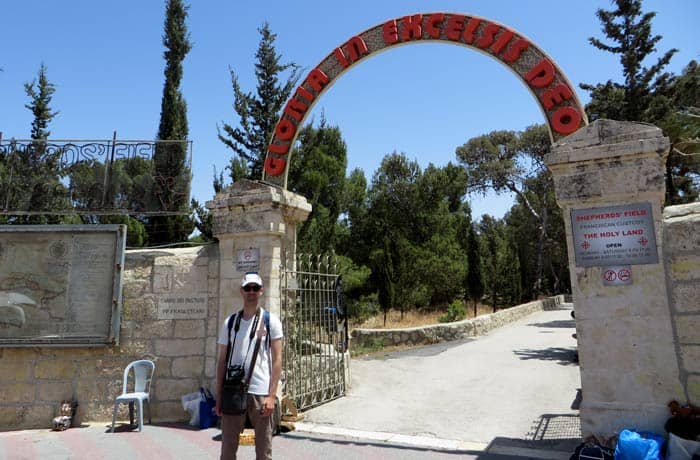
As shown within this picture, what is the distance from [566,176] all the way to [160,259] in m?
4.69

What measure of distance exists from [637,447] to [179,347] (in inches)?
183

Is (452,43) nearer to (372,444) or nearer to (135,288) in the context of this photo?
(372,444)

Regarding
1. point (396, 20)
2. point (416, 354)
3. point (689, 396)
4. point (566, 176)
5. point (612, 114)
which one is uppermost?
point (612, 114)

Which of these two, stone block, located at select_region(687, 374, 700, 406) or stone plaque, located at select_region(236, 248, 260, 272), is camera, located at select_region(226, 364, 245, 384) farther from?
A: stone block, located at select_region(687, 374, 700, 406)

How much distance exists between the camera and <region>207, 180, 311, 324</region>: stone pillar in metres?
5.17

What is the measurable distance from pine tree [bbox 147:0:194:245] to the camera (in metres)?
3.51

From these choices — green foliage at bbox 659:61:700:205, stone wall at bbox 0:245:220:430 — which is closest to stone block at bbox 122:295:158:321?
stone wall at bbox 0:245:220:430

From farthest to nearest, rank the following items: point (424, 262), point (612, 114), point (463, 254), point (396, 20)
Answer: point (463, 254) < point (424, 262) < point (612, 114) < point (396, 20)

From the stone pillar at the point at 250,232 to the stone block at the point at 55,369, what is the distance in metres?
1.91

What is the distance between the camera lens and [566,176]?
396cm

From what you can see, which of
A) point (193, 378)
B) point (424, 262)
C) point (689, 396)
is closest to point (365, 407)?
point (193, 378)

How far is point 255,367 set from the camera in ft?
10.1

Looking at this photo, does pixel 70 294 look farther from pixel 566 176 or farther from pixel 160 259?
pixel 566 176

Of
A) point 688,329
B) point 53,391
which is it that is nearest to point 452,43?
point 688,329
